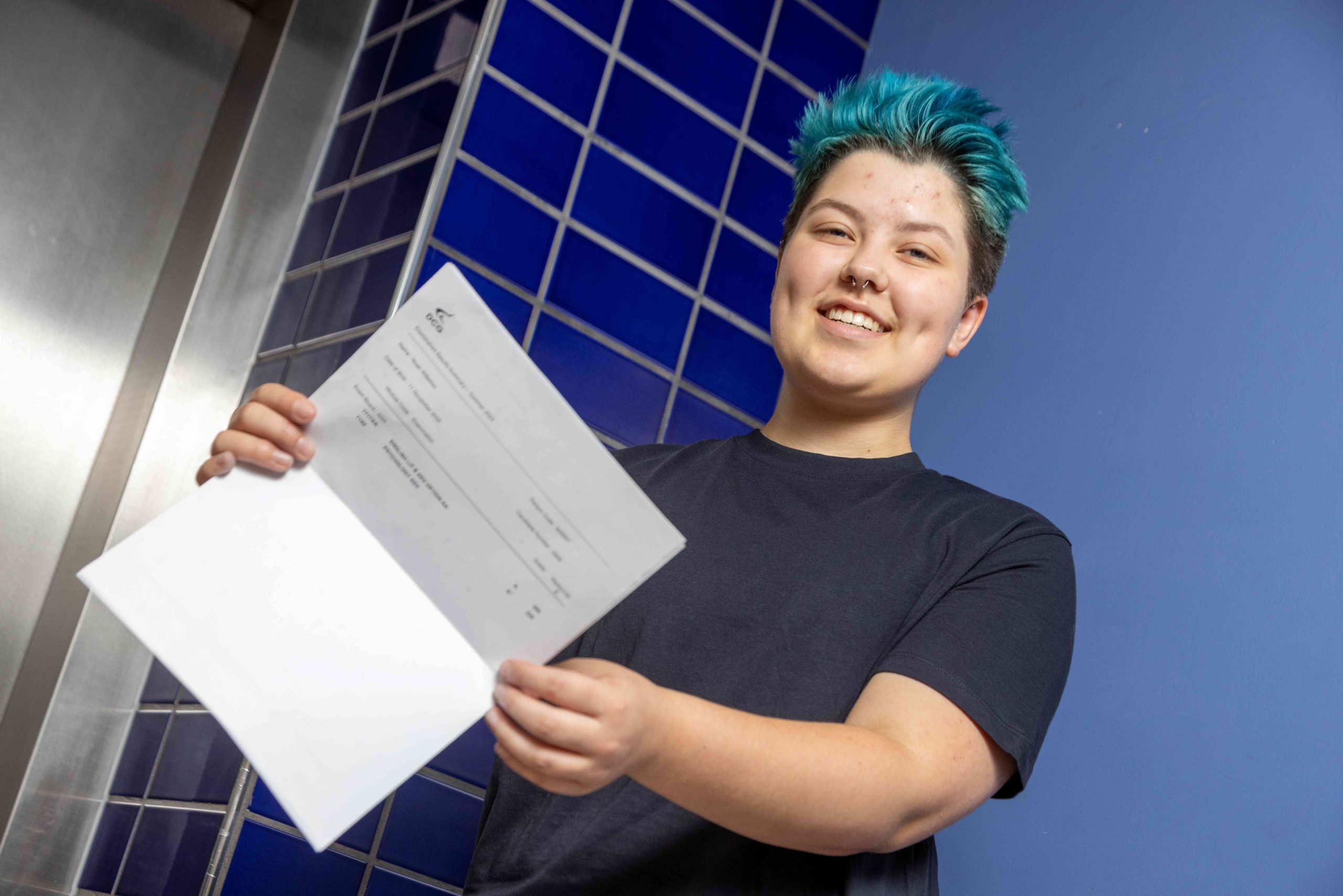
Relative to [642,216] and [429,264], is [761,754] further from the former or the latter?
[642,216]

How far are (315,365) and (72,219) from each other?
1.35 feet

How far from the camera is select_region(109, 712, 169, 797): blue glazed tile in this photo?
139 cm

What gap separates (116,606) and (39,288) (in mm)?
978

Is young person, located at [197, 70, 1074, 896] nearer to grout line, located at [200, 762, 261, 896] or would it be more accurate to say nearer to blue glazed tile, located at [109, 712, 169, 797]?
grout line, located at [200, 762, 261, 896]

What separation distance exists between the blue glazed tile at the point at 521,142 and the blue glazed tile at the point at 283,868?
825mm

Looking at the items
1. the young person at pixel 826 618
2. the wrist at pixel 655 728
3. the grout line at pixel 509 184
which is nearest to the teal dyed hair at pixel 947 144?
the young person at pixel 826 618

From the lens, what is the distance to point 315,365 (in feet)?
4.80

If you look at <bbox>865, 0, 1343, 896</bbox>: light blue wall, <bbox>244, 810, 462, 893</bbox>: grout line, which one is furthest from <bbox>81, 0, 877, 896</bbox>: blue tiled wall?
<bbox>865, 0, 1343, 896</bbox>: light blue wall

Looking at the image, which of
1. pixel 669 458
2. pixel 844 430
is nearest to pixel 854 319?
pixel 844 430

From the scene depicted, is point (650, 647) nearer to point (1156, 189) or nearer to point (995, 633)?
point (995, 633)

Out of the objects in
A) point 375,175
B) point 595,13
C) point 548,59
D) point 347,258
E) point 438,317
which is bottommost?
point 438,317

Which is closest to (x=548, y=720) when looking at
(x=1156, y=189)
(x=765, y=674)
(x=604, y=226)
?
(x=765, y=674)

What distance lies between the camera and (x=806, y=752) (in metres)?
0.71

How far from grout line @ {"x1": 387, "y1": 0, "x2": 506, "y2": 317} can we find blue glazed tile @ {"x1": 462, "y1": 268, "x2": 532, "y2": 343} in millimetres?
66
